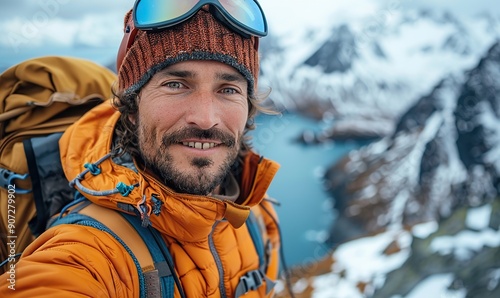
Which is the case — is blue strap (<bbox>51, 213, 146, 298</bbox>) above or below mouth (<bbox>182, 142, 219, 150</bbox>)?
below

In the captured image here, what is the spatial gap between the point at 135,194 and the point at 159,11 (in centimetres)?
48

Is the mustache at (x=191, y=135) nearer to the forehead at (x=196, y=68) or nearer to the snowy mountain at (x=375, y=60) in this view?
the forehead at (x=196, y=68)

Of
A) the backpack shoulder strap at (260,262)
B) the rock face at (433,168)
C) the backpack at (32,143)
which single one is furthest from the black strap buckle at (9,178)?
the rock face at (433,168)

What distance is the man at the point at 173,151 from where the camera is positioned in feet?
3.23

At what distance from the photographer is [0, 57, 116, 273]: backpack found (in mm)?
1166

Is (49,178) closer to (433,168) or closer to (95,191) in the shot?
(95,191)

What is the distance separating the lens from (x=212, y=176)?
3.64ft

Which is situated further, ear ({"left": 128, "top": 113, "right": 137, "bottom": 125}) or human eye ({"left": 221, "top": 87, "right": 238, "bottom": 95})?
ear ({"left": 128, "top": 113, "right": 137, "bottom": 125})

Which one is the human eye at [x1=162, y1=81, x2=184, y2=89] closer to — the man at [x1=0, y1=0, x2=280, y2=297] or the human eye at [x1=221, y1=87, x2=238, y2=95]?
the man at [x1=0, y1=0, x2=280, y2=297]

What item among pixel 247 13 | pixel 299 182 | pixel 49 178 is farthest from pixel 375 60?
pixel 49 178

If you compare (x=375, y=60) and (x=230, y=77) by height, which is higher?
(x=375, y=60)

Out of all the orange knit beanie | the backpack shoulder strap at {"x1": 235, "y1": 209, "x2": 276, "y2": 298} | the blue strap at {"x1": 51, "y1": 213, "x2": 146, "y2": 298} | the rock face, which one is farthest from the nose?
the rock face

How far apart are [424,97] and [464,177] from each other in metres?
0.79

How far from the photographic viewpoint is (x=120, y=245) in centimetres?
96
